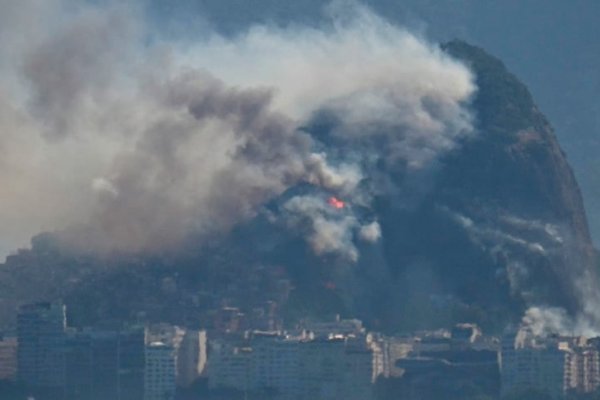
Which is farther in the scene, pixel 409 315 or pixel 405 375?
pixel 409 315

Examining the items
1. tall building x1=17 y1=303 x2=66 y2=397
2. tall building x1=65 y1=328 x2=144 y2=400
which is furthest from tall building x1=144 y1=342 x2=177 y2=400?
tall building x1=17 y1=303 x2=66 y2=397

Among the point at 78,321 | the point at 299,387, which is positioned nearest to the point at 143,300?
the point at 78,321

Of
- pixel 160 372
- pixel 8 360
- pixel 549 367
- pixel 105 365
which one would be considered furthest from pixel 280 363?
pixel 8 360

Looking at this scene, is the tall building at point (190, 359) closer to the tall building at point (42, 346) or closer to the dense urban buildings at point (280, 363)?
the dense urban buildings at point (280, 363)

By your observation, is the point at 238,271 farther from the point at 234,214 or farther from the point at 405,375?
the point at 405,375

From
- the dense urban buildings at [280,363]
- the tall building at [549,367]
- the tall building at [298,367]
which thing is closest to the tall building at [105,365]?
the dense urban buildings at [280,363]
